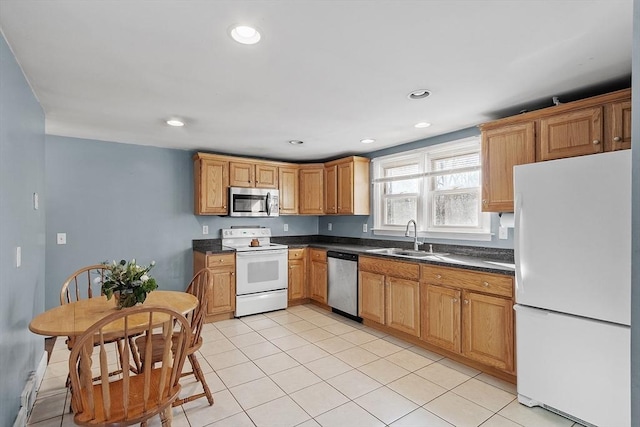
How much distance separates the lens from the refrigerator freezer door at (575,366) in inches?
73.9

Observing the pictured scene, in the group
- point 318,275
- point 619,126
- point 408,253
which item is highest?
point 619,126

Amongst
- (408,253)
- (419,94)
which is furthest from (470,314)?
(419,94)

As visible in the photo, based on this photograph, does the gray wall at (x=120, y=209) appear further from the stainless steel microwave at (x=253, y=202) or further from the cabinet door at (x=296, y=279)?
the cabinet door at (x=296, y=279)

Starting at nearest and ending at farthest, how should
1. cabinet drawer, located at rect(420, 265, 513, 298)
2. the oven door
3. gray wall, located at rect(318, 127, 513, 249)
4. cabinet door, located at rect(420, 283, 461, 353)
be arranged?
cabinet drawer, located at rect(420, 265, 513, 298) < cabinet door, located at rect(420, 283, 461, 353) < gray wall, located at rect(318, 127, 513, 249) < the oven door

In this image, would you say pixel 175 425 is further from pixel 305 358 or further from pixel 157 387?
pixel 305 358

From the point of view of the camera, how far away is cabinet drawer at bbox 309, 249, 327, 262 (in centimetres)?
462

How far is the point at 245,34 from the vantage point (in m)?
1.70

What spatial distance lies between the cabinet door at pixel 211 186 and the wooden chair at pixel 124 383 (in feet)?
8.81

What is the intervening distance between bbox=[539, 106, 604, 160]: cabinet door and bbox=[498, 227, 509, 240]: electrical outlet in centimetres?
82

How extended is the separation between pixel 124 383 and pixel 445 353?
108 inches

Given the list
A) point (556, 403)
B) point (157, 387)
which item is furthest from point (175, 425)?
point (556, 403)

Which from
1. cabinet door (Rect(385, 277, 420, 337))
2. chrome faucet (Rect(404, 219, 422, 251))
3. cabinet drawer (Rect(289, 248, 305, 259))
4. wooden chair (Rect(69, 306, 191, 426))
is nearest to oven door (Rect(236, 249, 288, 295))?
cabinet drawer (Rect(289, 248, 305, 259))

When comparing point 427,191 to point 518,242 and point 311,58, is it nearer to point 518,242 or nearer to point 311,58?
A: point 518,242

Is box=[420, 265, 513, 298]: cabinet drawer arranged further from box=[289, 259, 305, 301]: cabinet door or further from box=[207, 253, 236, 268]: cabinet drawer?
box=[207, 253, 236, 268]: cabinet drawer
